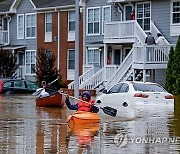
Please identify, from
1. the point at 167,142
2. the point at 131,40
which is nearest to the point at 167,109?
the point at 167,142

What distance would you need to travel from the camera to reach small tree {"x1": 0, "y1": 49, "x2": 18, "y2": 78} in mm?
51766

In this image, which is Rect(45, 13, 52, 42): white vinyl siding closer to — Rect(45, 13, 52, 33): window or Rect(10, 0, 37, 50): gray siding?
Rect(45, 13, 52, 33): window

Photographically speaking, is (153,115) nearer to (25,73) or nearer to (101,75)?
(101,75)

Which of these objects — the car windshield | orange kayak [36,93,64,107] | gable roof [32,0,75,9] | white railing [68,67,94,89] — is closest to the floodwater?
the car windshield

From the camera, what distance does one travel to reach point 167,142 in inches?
669

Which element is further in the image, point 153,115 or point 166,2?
point 166,2

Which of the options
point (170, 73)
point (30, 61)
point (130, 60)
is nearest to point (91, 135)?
point (170, 73)

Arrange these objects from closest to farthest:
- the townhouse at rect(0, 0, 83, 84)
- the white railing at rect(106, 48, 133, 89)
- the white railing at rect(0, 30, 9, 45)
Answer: the white railing at rect(106, 48, 133, 89), the townhouse at rect(0, 0, 83, 84), the white railing at rect(0, 30, 9, 45)

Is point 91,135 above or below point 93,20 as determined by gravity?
below

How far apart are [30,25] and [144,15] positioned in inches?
541

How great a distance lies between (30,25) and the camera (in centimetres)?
5638

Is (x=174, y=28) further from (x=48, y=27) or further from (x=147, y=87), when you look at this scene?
(x=147, y=87)

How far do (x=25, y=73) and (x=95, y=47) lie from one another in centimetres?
897

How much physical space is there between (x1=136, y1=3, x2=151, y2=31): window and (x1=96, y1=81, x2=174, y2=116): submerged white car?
51.4 ft
